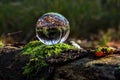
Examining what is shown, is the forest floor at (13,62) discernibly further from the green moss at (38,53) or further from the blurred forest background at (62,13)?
the blurred forest background at (62,13)

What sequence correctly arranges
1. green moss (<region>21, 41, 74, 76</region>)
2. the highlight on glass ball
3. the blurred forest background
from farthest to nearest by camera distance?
the blurred forest background, the highlight on glass ball, green moss (<region>21, 41, 74, 76</region>)

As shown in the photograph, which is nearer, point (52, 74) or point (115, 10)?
point (52, 74)

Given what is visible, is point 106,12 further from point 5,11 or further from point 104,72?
point 104,72

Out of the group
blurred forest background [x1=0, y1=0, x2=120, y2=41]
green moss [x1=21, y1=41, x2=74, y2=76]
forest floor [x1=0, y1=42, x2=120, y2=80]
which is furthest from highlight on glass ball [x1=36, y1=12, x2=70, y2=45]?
blurred forest background [x1=0, y1=0, x2=120, y2=41]

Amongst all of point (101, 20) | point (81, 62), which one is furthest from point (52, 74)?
point (101, 20)

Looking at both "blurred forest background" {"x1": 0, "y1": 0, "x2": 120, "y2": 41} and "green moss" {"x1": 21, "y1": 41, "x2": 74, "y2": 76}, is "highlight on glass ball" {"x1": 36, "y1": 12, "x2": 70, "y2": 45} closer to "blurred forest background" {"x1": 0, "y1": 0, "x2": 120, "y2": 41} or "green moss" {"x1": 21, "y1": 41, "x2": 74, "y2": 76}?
"green moss" {"x1": 21, "y1": 41, "x2": 74, "y2": 76}

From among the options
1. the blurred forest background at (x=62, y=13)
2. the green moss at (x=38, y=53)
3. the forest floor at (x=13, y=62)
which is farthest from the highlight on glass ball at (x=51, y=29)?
the blurred forest background at (x=62, y=13)
